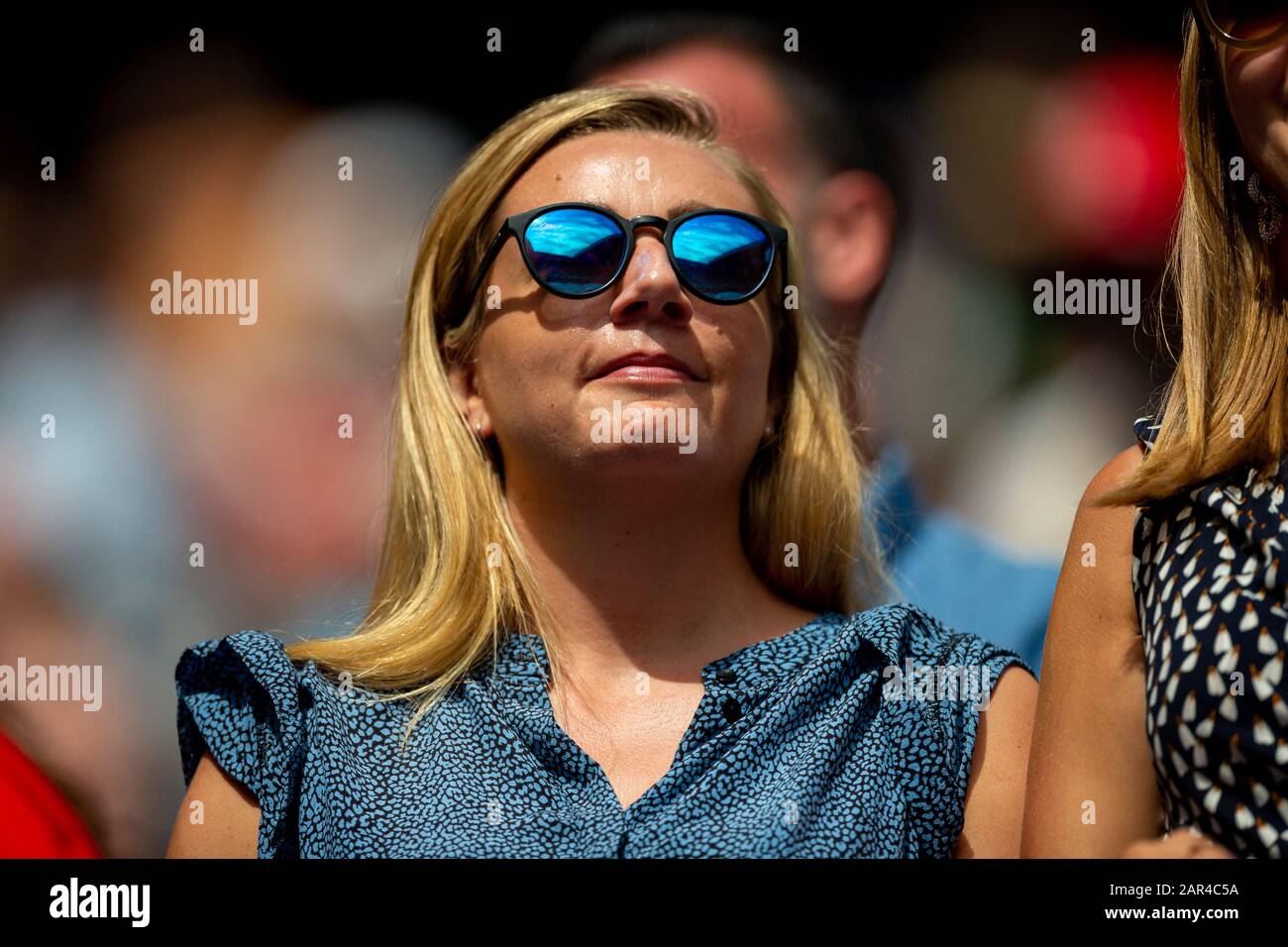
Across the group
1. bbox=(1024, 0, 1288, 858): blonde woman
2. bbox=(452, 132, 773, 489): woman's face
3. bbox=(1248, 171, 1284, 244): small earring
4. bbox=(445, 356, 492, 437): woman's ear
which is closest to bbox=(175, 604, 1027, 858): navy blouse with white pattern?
bbox=(1024, 0, 1288, 858): blonde woman

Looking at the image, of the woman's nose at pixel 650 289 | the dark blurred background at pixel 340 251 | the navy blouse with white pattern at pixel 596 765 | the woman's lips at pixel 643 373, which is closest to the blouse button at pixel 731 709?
the navy blouse with white pattern at pixel 596 765

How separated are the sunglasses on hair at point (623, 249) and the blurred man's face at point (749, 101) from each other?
0.96 metres

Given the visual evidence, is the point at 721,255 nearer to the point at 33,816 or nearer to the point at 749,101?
the point at 749,101

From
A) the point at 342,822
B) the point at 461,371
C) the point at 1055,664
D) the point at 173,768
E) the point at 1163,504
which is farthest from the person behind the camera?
the point at 173,768

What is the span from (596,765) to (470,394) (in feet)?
2.86

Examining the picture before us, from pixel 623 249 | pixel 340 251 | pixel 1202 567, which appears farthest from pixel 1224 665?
pixel 340 251

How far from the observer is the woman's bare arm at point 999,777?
2.43 meters

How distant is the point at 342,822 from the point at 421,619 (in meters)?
0.47

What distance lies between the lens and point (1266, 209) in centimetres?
208

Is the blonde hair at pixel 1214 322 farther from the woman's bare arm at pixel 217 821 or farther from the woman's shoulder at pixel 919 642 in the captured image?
the woman's bare arm at pixel 217 821

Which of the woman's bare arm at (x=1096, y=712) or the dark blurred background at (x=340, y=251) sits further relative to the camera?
the dark blurred background at (x=340, y=251)
